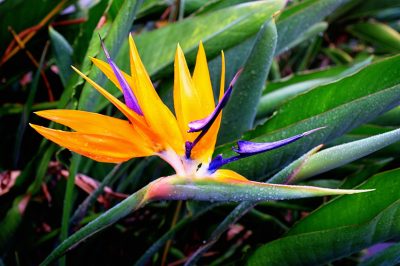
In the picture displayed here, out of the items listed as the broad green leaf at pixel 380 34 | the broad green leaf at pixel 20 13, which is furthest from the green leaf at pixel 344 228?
the broad green leaf at pixel 380 34

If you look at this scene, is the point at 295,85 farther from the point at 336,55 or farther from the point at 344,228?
A: the point at 336,55

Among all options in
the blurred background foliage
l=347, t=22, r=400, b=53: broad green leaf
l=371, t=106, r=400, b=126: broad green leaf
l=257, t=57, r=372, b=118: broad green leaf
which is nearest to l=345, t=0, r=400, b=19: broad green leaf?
l=347, t=22, r=400, b=53: broad green leaf

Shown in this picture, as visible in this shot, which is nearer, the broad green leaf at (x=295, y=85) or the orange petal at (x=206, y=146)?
the orange petal at (x=206, y=146)

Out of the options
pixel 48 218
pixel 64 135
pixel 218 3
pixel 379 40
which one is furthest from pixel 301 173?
pixel 379 40

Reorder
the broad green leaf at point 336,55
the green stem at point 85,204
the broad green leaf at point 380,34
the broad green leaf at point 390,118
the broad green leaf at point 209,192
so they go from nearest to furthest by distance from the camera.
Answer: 1. the broad green leaf at point 209,192
2. the green stem at point 85,204
3. the broad green leaf at point 390,118
4. the broad green leaf at point 380,34
5. the broad green leaf at point 336,55

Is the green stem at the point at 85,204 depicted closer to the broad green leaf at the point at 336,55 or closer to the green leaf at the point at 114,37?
the green leaf at the point at 114,37

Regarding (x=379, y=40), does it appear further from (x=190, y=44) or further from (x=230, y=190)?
(x=230, y=190)

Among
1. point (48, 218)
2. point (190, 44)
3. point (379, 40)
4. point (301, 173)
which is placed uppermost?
point (379, 40)
